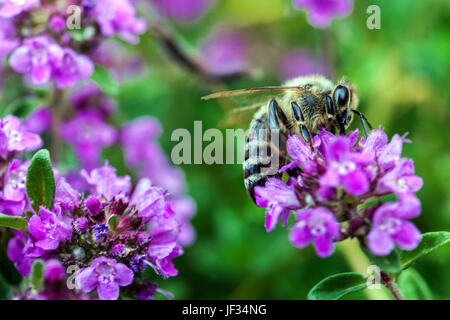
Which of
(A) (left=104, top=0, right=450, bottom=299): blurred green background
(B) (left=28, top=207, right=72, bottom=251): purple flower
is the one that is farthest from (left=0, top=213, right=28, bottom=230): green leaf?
(A) (left=104, top=0, right=450, bottom=299): blurred green background

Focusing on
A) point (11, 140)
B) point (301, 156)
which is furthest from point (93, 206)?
point (301, 156)

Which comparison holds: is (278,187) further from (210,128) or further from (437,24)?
(437,24)

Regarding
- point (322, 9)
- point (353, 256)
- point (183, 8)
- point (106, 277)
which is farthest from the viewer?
point (183, 8)

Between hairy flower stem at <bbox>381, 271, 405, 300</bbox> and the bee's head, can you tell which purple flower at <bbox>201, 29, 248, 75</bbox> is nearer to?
the bee's head

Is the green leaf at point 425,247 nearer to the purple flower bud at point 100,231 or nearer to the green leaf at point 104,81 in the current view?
the purple flower bud at point 100,231

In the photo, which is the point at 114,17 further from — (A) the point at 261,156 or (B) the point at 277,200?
(B) the point at 277,200

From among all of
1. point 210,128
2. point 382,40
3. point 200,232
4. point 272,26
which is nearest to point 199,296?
point 200,232
